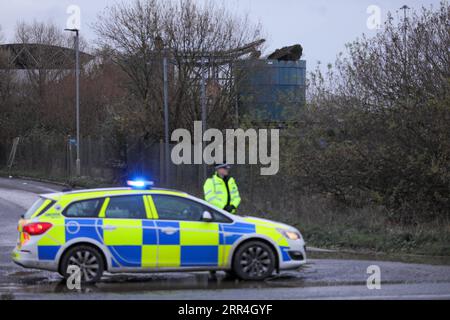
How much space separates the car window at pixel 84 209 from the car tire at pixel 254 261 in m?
2.16

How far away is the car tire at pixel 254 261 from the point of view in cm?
1133

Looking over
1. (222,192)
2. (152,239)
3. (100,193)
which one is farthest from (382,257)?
(100,193)

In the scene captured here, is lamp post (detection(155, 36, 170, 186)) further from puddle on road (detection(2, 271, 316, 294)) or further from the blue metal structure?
puddle on road (detection(2, 271, 316, 294))

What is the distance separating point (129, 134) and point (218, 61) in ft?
22.4

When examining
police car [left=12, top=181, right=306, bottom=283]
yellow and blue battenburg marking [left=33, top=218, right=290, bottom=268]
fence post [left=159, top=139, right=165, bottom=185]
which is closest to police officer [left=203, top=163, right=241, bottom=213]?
police car [left=12, top=181, right=306, bottom=283]

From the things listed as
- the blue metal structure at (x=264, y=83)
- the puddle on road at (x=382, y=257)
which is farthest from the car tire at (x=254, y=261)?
the blue metal structure at (x=264, y=83)

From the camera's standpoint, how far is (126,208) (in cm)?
1126

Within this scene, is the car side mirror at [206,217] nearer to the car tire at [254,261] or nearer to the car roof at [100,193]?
the car roof at [100,193]

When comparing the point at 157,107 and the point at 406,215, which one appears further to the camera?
the point at 157,107

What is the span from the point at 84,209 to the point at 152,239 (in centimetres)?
110

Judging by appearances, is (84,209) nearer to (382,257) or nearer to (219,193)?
(219,193)

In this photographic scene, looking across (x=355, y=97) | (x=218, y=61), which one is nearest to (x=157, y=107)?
(x=218, y=61)

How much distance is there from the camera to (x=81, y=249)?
10906 millimetres
